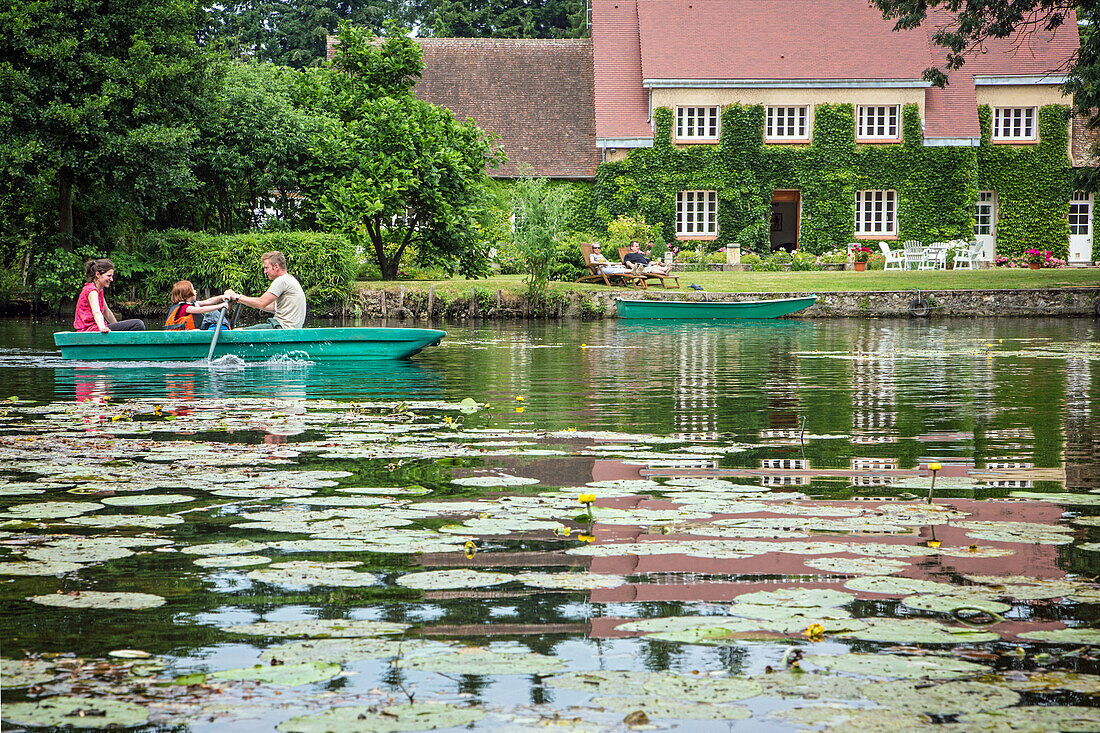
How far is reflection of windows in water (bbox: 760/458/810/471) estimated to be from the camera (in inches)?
288

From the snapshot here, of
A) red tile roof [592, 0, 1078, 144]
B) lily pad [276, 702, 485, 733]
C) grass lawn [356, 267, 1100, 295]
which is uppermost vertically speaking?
red tile roof [592, 0, 1078, 144]

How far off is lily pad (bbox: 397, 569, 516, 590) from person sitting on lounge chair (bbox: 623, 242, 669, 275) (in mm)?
26965

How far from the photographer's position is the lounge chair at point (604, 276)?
31484mm

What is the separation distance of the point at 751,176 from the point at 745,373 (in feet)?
89.1

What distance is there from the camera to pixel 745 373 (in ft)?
48.7

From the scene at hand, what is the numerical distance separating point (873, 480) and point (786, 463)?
752 millimetres

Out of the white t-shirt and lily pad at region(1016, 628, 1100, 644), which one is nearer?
lily pad at region(1016, 628, 1100, 644)

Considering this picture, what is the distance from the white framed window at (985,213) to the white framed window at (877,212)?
136 inches

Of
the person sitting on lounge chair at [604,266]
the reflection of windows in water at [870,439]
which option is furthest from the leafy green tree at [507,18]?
the reflection of windows in water at [870,439]

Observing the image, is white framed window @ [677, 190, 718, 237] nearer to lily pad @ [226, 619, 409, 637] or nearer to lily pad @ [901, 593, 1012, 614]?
lily pad @ [901, 593, 1012, 614]

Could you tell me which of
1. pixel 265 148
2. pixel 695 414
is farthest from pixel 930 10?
pixel 695 414

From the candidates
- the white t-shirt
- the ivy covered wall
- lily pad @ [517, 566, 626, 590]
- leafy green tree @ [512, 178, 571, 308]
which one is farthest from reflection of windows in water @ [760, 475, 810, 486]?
the ivy covered wall

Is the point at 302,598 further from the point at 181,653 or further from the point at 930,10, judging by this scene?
the point at 930,10

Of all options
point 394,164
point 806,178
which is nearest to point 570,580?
point 394,164
